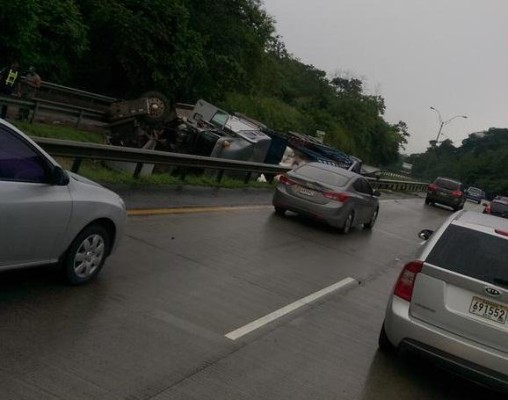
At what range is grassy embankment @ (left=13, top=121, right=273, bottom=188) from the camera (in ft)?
44.6

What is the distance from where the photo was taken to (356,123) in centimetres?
7300

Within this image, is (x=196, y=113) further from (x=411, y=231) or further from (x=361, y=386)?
(x=361, y=386)

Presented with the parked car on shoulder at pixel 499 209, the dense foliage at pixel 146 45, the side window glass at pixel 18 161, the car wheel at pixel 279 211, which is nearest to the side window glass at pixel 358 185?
the car wheel at pixel 279 211

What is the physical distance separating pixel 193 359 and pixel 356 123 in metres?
69.1

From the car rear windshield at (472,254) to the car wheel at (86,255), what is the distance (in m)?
3.20

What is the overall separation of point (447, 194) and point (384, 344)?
30035 millimetres

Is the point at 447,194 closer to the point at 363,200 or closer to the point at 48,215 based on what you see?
the point at 363,200

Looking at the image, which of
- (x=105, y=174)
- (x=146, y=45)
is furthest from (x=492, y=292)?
(x=146, y=45)

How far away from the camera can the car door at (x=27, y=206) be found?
219 inches

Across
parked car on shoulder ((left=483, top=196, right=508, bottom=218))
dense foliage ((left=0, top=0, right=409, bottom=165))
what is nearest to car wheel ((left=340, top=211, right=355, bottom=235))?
dense foliage ((left=0, top=0, right=409, bottom=165))

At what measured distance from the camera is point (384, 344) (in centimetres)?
→ 682

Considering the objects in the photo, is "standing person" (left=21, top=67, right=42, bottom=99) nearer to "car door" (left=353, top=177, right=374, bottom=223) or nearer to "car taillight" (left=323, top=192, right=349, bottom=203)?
"car door" (left=353, top=177, right=374, bottom=223)

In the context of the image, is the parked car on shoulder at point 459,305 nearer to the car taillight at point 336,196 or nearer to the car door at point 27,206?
the car door at point 27,206

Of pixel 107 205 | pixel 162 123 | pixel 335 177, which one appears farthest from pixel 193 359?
pixel 162 123
